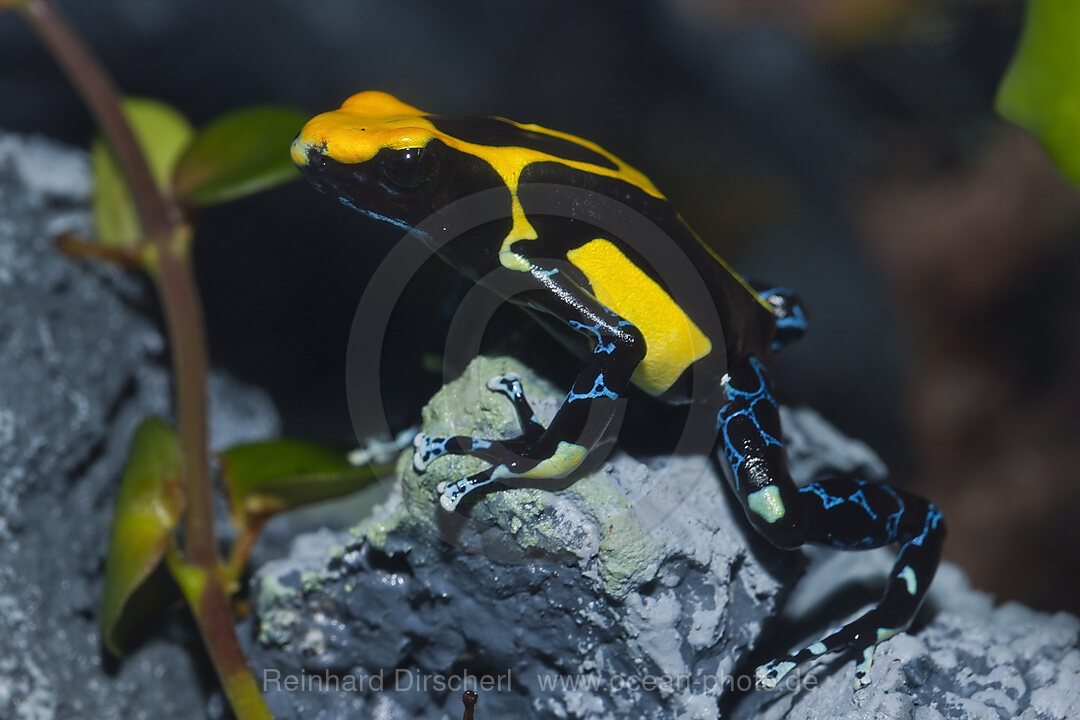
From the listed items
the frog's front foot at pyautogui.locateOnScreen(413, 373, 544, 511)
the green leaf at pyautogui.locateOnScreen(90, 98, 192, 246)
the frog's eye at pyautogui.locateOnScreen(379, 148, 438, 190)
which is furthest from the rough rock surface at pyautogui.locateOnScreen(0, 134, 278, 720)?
the frog's eye at pyautogui.locateOnScreen(379, 148, 438, 190)

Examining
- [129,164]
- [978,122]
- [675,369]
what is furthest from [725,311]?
[978,122]

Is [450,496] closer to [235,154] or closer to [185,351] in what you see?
[185,351]

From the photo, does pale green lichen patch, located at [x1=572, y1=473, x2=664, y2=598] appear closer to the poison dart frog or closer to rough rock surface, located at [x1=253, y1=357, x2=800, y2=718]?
rough rock surface, located at [x1=253, y1=357, x2=800, y2=718]

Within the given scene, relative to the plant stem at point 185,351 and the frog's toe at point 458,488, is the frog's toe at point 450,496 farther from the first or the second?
the plant stem at point 185,351

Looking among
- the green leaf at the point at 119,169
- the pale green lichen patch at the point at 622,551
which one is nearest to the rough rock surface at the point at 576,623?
the pale green lichen patch at the point at 622,551

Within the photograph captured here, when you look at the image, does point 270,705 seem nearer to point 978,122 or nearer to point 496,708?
point 496,708
